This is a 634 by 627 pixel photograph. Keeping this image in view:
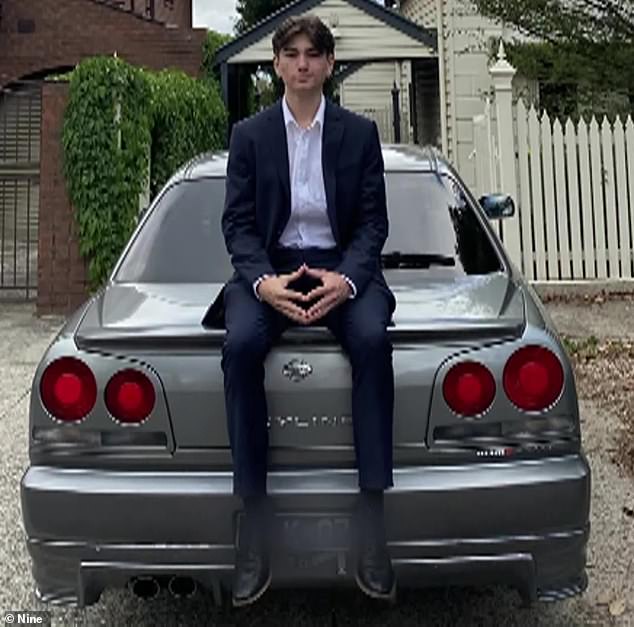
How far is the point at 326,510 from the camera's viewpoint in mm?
2707

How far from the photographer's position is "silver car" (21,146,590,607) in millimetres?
2701

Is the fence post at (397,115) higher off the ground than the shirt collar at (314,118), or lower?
higher

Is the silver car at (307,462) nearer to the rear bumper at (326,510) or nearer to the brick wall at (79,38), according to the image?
the rear bumper at (326,510)

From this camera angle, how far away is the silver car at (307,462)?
2701 millimetres

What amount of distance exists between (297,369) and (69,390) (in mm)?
694

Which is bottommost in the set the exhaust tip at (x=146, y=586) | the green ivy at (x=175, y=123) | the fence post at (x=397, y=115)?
the exhaust tip at (x=146, y=586)

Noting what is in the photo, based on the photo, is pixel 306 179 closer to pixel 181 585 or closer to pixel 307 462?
pixel 307 462

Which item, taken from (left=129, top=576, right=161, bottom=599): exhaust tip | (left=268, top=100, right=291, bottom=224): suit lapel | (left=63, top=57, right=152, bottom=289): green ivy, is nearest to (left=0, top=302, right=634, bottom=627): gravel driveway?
(left=129, top=576, right=161, bottom=599): exhaust tip

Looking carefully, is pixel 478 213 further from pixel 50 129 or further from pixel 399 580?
pixel 50 129

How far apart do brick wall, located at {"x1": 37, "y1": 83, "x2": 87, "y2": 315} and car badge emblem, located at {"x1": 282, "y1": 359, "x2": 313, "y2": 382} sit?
7563mm

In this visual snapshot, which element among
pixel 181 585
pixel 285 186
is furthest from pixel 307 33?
pixel 181 585

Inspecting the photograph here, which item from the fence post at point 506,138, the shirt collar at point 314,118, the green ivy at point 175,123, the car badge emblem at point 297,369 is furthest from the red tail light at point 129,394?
the green ivy at point 175,123

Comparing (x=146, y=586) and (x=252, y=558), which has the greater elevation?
(x=252, y=558)

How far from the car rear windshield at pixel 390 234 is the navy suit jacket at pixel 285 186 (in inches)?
17.6
